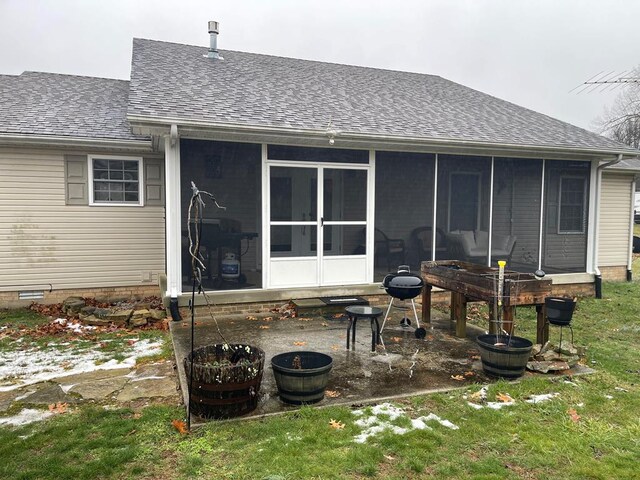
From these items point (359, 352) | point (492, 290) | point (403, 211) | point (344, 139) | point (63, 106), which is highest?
point (63, 106)

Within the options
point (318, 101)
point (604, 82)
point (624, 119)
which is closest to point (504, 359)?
point (318, 101)

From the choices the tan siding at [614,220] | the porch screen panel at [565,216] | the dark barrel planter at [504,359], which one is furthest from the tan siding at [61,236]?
the tan siding at [614,220]

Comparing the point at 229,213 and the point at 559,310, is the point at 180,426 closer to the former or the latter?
the point at 229,213

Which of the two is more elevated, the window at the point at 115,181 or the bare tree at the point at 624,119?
the bare tree at the point at 624,119

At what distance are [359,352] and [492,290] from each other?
1.70 m

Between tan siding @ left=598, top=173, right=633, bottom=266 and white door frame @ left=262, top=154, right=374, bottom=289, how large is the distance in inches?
275

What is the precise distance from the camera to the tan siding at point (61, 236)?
795 centimetres

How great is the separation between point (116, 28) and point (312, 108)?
2261 cm

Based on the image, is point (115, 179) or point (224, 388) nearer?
point (224, 388)

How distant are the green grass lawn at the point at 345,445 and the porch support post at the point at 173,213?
2829mm

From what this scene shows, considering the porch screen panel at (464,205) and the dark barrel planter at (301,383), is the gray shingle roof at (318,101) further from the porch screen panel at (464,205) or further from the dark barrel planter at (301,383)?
the dark barrel planter at (301,383)

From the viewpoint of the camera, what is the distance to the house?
6969 mm

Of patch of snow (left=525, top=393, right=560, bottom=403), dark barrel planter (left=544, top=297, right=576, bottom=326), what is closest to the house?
dark barrel planter (left=544, top=297, right=576, bottom=326)

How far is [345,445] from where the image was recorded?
326 centimetres
